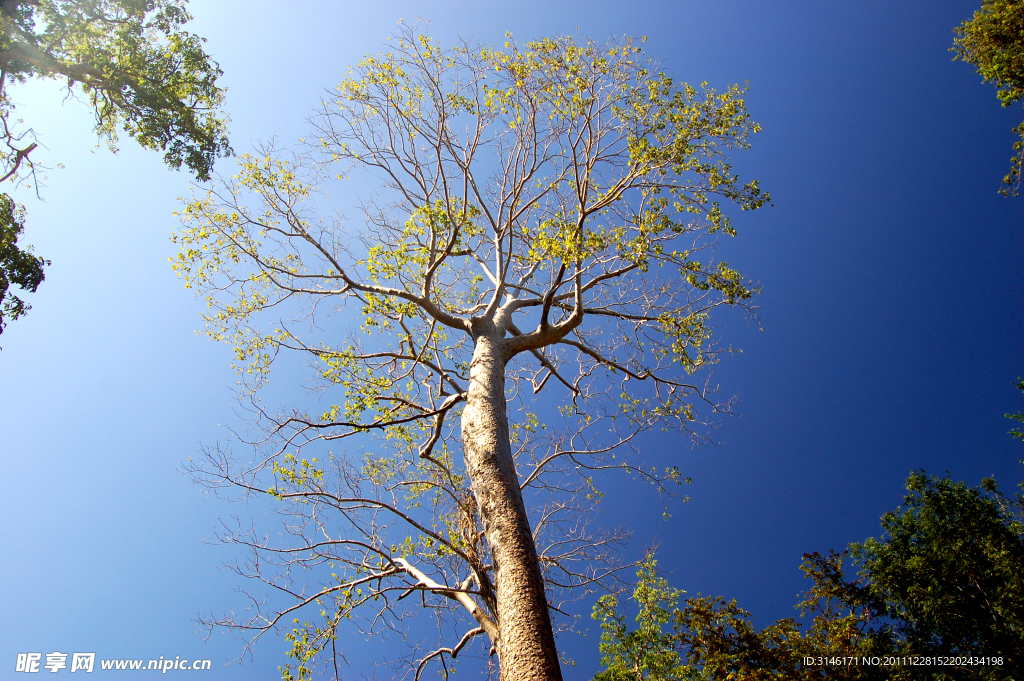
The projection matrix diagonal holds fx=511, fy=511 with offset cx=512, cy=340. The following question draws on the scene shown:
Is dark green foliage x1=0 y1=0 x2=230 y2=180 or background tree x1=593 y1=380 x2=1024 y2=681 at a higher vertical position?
dark green foliage x1=0 y1=0 x2=230 y2=180

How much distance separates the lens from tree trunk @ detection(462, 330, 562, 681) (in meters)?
3.10

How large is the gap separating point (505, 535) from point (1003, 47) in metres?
9.98

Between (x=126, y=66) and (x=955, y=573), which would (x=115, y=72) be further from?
(x=955, y=573)

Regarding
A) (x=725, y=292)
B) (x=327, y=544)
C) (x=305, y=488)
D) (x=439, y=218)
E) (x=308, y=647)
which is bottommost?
(x=308, y=647)

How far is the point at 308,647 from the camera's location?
4.88m

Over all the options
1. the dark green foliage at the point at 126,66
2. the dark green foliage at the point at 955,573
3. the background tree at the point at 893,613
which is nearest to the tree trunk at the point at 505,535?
the background tree at the point at 893,613

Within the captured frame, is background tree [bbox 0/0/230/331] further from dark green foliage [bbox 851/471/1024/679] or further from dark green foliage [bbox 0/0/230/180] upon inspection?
dark green foliage [bbox 851/471/1024/679]

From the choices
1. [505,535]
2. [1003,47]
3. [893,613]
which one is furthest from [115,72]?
[893,613]

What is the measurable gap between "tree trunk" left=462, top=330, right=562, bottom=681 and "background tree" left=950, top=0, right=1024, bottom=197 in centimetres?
745

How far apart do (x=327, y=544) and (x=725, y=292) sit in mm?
4825

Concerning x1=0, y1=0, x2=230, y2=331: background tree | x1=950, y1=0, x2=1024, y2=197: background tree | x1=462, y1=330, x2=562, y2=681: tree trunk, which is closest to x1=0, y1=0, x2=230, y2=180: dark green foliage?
x1=0, y1=0, x2=230, y2=331: background tree

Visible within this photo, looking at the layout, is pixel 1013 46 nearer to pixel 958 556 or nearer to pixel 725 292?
pixel 725 292

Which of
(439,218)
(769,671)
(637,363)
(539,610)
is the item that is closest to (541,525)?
(637,363)

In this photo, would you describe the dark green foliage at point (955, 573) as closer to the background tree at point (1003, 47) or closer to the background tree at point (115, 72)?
the background tree at point (1003, 47)
